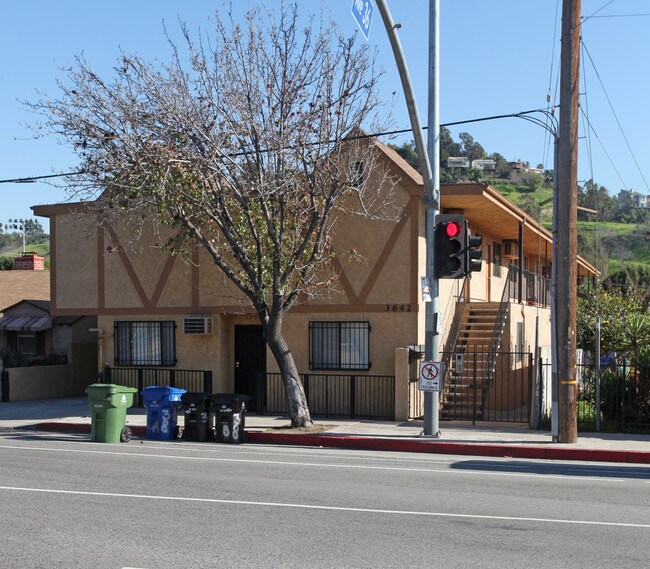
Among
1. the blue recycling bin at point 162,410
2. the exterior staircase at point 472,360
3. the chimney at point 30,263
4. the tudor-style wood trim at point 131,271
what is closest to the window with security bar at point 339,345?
the exterior staircase at point 472,360

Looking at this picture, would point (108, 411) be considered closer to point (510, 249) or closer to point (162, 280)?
point (162, 280)

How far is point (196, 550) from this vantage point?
7879mm

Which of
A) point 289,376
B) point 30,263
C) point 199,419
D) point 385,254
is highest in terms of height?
point 30,263

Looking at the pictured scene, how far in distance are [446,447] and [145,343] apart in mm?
10766

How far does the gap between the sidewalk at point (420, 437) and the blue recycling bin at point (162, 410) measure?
0.74 m

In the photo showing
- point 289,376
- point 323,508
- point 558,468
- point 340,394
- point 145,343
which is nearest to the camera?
point 323,508

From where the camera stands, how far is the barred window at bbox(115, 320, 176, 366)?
78.0 ft

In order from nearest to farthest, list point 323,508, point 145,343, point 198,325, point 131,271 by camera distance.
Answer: point 323,508, point 198,325, point 131,271, point 145,343

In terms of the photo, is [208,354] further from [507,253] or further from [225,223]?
[507,253]

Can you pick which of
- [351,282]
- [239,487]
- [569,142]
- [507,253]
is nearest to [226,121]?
[351,282]

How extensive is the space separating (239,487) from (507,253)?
835 inches

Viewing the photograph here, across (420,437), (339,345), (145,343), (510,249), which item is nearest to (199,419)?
(420,437)

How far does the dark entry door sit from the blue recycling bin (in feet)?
17.6

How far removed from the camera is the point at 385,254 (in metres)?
20.8
